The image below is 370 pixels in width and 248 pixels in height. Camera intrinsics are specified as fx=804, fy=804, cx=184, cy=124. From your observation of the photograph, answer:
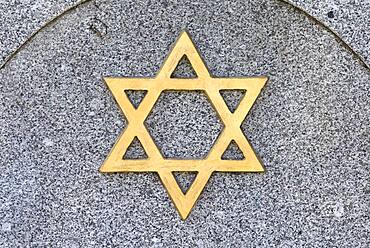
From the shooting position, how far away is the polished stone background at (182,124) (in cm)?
163

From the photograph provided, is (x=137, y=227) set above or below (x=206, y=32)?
below

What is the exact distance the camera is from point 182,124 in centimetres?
164

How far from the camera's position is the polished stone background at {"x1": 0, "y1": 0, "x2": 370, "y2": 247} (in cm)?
163

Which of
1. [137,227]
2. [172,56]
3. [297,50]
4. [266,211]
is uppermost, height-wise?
[297,50]

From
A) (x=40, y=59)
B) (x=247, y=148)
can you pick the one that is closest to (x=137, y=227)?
(x=247, y=148)

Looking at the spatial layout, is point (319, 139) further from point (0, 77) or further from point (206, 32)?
point (0, 77)

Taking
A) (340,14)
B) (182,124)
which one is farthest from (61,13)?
(340,14)

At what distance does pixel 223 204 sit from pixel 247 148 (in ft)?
0.42

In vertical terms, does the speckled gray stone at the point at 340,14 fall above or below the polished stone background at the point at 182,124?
above

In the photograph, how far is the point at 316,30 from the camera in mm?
1644

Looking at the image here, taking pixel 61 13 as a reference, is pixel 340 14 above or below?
above

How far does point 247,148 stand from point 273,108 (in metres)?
0.10

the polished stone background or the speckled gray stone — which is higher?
the speckled gray stone

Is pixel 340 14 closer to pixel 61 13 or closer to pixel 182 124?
pixel 182 124
